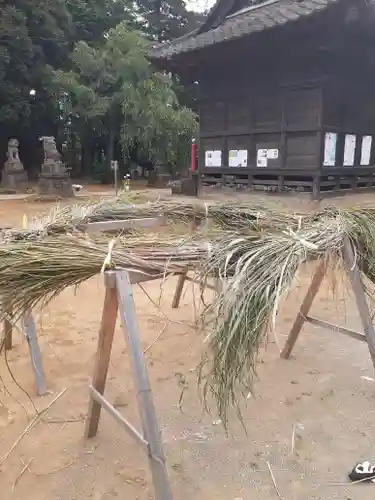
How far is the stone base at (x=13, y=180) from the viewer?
1698 centimetres

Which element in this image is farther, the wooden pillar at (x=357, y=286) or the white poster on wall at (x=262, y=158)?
the white poster on wall at (x=262, y=158)

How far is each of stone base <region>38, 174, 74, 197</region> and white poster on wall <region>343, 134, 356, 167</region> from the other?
28.3 ft

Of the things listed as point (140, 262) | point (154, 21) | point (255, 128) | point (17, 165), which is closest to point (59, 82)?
point (17, 165)

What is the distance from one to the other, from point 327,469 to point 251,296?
1.06m

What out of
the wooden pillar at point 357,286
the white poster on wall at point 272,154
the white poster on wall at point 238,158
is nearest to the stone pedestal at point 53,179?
the white poster on wall at point 238,158

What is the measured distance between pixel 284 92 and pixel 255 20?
4.91 feet

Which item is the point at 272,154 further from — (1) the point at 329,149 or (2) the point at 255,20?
(2) the point at 255,20

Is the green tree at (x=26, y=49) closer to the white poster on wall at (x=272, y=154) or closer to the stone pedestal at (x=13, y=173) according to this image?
the stone pedestal at (x=13, y=173)

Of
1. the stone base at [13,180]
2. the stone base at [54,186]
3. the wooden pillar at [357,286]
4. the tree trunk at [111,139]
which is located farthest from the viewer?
the tree trunk at [111,139]

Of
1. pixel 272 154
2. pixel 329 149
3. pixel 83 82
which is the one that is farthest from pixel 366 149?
pixel 83 82

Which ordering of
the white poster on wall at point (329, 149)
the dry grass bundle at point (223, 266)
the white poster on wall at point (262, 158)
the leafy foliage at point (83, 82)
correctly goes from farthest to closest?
the leafy foliage at point (83, 82) < the white poster on wall at point (262, 158) < the white poster on wall at point (329, 149) < the dry grass bundle at point (223, 266)

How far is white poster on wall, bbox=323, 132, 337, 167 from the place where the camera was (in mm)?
8648

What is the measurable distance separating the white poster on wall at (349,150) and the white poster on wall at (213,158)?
8.71ft

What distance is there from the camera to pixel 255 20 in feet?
25.4
